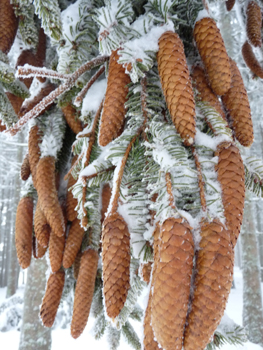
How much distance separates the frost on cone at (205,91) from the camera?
727 millimetres

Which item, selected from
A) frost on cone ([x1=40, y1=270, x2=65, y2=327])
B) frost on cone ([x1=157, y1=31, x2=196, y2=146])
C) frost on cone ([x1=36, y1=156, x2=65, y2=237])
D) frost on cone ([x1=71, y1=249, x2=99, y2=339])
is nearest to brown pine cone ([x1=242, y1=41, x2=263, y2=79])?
frost on cone ([x1=157, y1=31, x2=196, y2=146])

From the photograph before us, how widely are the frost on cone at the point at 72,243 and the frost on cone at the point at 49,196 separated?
0.25 ft

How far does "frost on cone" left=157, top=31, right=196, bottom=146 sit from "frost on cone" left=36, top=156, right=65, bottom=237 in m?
0.58

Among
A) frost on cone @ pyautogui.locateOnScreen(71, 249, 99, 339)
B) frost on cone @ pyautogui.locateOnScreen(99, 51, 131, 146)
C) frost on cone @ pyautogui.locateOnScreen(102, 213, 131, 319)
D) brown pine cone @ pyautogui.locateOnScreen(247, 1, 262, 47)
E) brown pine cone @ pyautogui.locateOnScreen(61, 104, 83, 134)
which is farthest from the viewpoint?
brown pine cone @ pyautogui.locateOnScreen(61, 104, 83, 134)

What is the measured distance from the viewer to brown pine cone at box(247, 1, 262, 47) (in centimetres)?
106

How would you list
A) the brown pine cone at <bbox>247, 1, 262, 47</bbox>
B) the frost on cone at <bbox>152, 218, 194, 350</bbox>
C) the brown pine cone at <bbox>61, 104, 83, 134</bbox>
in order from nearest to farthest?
the frost on cone at <bbox>152, 218, 194, 350</bbox>
the brown pine cone at <bbox>247, 1, 262, 47</bbox>
the brown pine cone at <bbox>61, 104, 83, 134</bbox>

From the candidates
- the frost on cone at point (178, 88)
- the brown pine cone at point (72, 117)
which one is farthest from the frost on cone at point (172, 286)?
the brown pine cone at point (72, 117)

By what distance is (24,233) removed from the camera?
1062 mm

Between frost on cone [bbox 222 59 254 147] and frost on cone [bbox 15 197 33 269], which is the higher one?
frost on cone [bbox 222 59 254 147]

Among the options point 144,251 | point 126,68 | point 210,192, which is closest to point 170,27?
point 126,68

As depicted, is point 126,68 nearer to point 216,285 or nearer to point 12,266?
point 216,285

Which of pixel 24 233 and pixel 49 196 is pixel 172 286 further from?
pixel 24 233

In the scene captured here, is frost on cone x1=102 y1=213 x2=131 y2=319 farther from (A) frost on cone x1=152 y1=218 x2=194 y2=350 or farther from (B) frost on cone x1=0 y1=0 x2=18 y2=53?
(B) frost on cone x1=0 y1=0 x2=18 y2=53

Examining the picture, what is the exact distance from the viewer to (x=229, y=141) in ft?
2.08
